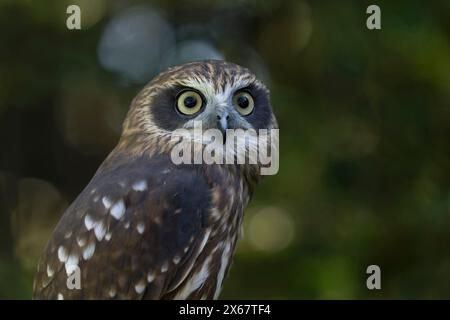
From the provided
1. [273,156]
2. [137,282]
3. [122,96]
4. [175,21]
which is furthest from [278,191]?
[137,282]

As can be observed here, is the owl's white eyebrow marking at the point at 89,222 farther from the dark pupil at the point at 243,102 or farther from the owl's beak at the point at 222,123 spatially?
the dark pupil at the point at 243,102

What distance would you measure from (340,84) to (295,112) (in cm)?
57

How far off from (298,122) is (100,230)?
11.0 ft

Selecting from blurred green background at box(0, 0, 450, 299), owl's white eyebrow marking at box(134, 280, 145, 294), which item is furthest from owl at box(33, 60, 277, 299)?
blurred green background at box(0, 0, 450, 299)

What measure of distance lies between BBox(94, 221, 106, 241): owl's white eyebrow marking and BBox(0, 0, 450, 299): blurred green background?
2.90m

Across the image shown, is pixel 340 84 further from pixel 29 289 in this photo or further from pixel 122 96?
pixel 29 289

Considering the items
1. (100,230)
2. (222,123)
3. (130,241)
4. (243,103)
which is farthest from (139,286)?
(243,103)

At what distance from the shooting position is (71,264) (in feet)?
11.0

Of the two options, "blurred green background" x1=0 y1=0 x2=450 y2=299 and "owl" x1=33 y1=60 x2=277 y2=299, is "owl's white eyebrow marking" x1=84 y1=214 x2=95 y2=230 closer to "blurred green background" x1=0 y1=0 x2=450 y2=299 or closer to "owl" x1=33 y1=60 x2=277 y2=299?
"owl" x1=33 y1=60 x2=277 y2=299

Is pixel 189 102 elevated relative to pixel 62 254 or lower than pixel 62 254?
elevated

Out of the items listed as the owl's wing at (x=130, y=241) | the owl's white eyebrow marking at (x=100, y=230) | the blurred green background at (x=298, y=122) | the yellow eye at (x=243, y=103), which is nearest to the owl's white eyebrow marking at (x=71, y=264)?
the owl's wing at (x=130, y=241)

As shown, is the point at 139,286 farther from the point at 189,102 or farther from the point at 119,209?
the point at 189,102

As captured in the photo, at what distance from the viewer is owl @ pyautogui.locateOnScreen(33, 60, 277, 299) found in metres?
3.35
